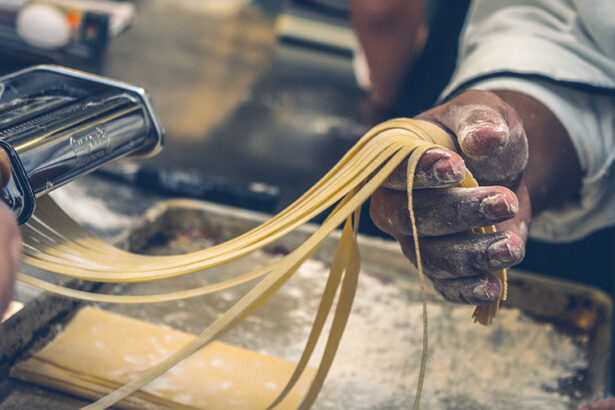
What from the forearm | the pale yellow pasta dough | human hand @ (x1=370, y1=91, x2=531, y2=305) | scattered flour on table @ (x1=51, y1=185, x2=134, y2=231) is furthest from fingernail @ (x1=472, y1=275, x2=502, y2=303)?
the forearm

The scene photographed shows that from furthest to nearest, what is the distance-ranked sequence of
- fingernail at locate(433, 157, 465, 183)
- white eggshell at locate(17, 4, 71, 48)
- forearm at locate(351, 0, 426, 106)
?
forearm at locate(351, 0, 426, 106) < white eggshell at locate(17, 4, 71, 48) < fingernail at locate(433, 157, 465, 183)

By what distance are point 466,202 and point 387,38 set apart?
4.41ft

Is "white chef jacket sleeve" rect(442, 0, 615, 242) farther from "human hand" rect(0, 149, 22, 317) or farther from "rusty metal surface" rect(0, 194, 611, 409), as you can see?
"human hand" rect(0, 149, 22, 317)

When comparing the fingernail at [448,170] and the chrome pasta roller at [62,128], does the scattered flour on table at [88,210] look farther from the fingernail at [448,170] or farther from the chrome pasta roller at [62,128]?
the fingernail at [448,170]

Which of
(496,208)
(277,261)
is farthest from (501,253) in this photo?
(277,261)

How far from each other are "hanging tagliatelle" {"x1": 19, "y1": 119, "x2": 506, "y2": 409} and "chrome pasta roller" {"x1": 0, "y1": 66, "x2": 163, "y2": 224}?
73mm

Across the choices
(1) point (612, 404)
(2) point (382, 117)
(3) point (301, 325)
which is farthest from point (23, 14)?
(1) point (612, 404)

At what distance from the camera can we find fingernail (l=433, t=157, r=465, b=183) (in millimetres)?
522

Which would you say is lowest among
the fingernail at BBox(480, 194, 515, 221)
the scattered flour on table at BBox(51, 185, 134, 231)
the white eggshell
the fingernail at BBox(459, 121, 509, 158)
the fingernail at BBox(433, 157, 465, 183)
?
the scattered flour on table at BBox(51, 185, 134, 231)

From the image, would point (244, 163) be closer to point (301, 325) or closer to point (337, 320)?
point (301, 325)

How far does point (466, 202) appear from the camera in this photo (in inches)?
21.5

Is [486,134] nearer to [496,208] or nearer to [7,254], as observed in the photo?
[496,208]

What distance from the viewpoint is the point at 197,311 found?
2.79 ft

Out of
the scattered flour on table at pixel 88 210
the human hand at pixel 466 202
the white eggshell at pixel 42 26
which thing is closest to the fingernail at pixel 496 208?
the human hand at pixel 466 202
